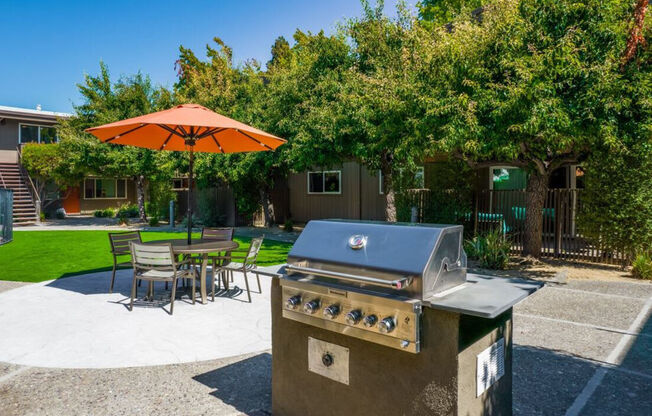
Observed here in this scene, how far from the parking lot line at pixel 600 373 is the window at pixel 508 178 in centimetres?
914

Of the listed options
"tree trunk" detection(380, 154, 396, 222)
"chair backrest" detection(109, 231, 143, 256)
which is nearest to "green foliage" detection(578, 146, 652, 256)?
"tree trunk" detection(380, 154, 396, 222)

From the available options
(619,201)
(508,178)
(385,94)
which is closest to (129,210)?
(385,94)

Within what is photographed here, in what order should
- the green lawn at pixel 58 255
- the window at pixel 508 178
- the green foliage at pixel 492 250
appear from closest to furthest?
the green lawn at pixel 58 255, the green foliage at pixel 492 250, the window at pixel 508 178

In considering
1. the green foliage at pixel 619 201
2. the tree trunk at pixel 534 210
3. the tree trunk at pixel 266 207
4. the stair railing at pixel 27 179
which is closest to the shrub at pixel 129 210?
the stair railing at pixel 27 179

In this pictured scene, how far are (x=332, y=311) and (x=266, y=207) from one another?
1450 cm

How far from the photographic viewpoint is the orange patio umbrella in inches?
212

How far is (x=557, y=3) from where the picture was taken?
6641 millimetres

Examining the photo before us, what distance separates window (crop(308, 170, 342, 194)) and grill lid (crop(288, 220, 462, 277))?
1413cm

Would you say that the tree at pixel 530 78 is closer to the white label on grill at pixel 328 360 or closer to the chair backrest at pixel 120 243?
the white label on grill at pixel 328 360

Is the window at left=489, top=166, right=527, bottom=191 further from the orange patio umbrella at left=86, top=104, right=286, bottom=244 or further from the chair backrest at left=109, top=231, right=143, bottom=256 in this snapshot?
the chair backrest at left=109, top=231, right=143, bottom=256

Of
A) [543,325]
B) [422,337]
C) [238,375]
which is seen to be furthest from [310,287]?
[543,325]

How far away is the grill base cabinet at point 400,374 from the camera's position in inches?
80.2

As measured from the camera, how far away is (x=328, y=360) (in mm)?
2469

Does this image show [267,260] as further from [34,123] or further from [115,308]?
[34,123]
